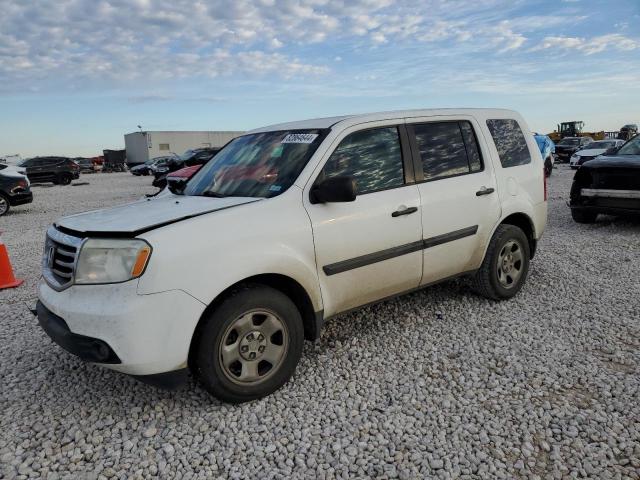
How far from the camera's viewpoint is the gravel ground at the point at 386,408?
256 centimetres

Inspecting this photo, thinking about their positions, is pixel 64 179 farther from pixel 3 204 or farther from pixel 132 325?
pixel 132 325

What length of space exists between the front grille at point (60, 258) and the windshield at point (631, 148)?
8911mm

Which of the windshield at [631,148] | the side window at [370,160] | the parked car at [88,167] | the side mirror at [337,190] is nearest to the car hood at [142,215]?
the side mirror at [337,190]

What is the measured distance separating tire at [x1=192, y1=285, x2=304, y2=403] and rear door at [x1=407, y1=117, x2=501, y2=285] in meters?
1.35

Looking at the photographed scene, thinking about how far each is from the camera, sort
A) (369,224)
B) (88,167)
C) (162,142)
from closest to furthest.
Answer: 1. (369,224)
2. (162,142)
3. (88,167)

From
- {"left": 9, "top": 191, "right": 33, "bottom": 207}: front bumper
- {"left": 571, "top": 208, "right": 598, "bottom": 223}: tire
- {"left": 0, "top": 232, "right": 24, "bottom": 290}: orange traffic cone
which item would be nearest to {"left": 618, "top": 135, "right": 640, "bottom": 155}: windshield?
{"left": 571, "top": 208, "right": 598, "bottom": 223}: tire

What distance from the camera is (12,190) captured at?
12984 mm

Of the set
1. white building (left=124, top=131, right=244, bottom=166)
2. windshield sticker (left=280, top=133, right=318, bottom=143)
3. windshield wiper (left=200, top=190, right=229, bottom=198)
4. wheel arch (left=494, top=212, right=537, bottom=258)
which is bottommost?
wheel arch (left=494, top=212, right=537, bottom=258)

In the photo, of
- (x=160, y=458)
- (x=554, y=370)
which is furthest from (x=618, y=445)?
(x=160, y=458)

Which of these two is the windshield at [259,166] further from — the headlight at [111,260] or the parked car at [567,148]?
the parked car at [567,148]

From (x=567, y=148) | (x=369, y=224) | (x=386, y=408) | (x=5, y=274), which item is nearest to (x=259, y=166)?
(x=369, y=224)

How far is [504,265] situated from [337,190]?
7.70 feet

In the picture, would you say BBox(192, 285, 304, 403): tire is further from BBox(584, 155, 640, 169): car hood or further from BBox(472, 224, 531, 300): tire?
BBox(584, 155, 640, 169): car hood

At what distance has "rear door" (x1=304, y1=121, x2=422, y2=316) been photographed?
10.9 feet
